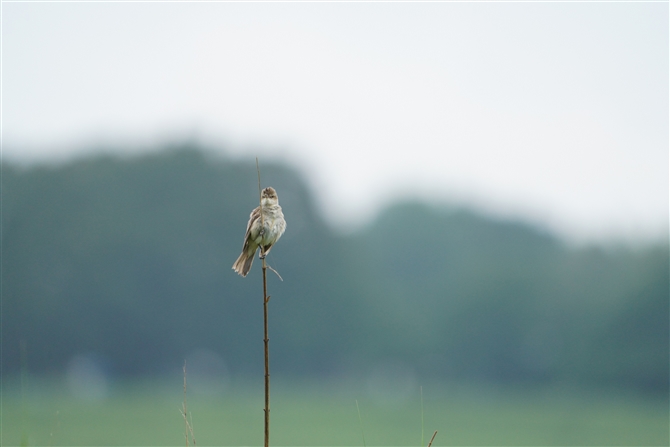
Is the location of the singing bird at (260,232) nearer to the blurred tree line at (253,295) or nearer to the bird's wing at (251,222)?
the bird's wing at (251,222)

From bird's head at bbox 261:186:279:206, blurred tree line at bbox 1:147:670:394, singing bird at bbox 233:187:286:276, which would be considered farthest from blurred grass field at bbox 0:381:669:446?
singing bird at bbox 233:187:286:276

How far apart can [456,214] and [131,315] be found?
182 ft

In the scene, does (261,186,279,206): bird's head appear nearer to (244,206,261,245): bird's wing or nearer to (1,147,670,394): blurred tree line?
(244,206,261,245): bird's wing

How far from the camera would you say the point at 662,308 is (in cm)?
7175

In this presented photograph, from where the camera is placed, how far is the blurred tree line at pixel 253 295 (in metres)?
65.8

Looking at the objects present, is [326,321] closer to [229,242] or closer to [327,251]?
[327,251]

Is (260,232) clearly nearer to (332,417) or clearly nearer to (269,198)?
(269,198)

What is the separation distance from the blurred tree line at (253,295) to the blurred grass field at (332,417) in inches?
158

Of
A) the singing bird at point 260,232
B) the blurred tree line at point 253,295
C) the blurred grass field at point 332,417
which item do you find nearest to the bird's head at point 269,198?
the singing bird at point 260,232

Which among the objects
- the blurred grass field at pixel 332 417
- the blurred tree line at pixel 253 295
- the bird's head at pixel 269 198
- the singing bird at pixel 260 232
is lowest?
the blurred grass field at pixel 332 417

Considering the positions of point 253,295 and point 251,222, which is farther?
point 253,295

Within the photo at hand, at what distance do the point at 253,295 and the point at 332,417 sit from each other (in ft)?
56.2

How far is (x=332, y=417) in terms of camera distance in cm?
6022

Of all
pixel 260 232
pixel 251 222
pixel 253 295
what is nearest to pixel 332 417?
pixel 253 295
